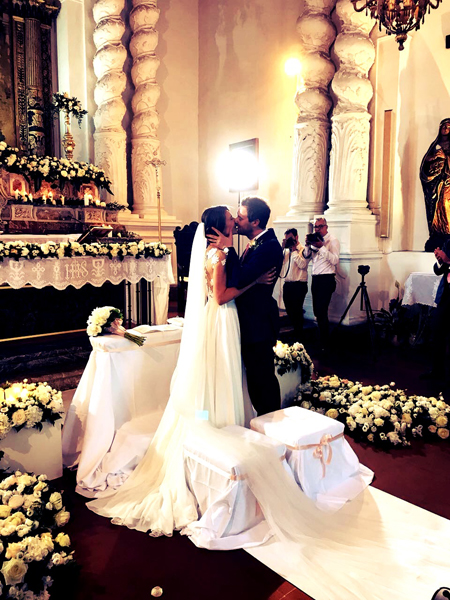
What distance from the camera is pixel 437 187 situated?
307 inches

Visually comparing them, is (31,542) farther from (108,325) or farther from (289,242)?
(289,242)

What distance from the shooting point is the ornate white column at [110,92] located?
9891 mm

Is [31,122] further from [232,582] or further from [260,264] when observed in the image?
[232,582]

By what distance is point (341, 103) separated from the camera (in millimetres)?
8391

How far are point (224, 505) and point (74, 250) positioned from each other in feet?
13.7

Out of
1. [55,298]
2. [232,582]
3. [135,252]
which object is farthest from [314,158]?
[232,582]

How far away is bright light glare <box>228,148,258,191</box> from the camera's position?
1047cm

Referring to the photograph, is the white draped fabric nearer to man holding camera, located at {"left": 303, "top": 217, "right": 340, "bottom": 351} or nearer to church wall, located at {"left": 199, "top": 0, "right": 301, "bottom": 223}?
man holding camera, located at {"left": 303, "top": 217, "right": 340, "bottom": 351}

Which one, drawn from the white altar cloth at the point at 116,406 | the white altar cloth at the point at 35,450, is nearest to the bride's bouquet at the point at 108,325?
the white altar cloth at the point at 116,406

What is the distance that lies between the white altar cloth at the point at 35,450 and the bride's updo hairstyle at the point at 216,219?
1661mm

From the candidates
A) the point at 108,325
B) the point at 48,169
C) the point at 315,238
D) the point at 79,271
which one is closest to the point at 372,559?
the point at 108,325

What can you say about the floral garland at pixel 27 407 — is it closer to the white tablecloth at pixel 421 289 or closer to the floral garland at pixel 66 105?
the white tablecloth at pixel 421 289

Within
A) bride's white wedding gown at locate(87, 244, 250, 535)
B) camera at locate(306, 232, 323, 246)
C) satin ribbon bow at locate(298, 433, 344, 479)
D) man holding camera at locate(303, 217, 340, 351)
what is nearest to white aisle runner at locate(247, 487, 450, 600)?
satin ribbon bow at locate(298, 433, 344, 479)

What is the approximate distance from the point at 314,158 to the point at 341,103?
0.95m
